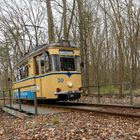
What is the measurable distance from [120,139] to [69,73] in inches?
379

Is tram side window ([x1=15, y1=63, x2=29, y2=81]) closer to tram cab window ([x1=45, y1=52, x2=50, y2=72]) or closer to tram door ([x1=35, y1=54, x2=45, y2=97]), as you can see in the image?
tram door ([x1=35, y1=54, x2=45, y2=97])

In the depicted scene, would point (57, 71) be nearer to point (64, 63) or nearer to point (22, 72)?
point (64, 63)

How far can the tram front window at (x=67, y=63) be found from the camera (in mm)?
15781

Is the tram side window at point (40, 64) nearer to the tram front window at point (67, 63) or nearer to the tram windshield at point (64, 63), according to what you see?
the tram windshield at point (64, 63)

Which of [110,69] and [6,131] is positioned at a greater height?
[110,69]

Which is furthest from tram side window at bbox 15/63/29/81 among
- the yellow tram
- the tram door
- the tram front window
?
the tram front window

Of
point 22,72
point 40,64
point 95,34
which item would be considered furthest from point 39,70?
point 95,34

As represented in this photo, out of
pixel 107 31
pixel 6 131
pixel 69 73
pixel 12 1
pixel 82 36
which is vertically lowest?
pixel 6 131

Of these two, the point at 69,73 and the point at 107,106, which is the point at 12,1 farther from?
the point at 107,106

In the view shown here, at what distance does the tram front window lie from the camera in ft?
51.8

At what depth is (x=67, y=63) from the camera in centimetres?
1606

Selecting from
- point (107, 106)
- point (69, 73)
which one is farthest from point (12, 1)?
point (107, 106)

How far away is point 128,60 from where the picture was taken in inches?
1427

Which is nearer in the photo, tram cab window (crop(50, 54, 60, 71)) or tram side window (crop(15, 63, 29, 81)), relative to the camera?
tram cab window (crop(50, 54, 60, 71))
